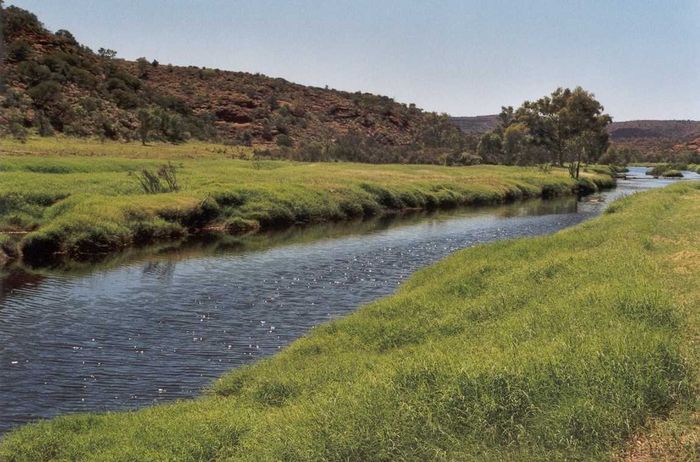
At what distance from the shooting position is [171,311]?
19.3 m

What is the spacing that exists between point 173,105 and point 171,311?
103794mm

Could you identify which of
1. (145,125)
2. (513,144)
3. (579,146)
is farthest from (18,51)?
→ (513,144)

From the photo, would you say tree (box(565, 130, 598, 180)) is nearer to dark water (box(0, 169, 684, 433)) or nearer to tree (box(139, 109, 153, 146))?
tree (box(139, 109, 153, 146))

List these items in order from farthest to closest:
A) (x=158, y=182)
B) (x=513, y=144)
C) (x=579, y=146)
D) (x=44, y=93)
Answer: (x=513, y=144) → (x=579, y=146) → (x=44, y=93) → (x=158, y=182)

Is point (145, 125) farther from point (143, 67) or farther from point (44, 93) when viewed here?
point (143, 67)

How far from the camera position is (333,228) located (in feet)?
133

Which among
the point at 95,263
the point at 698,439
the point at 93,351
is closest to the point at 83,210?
the point at 95,263

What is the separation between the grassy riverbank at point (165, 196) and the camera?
1227 inches

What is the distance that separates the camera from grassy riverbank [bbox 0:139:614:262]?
102 ft

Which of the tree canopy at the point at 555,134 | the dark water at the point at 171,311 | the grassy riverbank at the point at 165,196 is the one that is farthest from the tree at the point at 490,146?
the dark water at the point at 171,311

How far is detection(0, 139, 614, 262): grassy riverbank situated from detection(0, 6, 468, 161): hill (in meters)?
12.3

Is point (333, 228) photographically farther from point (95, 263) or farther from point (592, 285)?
point (592, 285)

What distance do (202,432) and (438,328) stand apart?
5855 mm

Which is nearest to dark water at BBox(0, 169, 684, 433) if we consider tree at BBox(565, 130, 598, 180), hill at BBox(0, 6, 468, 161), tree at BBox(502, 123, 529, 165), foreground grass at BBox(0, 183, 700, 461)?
foreground grass at BBox(0, 183, 700, 461)
